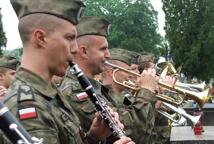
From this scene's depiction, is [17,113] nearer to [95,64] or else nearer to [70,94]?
[70,94]

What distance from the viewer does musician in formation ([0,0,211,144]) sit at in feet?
9.30

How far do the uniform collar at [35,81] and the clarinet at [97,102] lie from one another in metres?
0.71

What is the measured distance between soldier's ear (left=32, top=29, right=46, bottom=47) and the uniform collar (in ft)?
0.60

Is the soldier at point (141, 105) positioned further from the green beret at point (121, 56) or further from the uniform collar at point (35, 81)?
the uniform collar at point (35, 81)

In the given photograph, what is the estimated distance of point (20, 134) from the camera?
2236 millimetres

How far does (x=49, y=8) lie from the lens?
321 cm

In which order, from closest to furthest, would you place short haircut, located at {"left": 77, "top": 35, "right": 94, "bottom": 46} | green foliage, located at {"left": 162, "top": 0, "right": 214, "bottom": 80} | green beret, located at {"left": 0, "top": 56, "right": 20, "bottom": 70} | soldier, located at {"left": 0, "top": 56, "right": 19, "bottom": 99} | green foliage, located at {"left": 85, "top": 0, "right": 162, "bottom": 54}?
short haircut, located at {"left": 77, "top": 35, "right": 94, "bottom": 46}
soldier, located at {"left": 0, "top": 56, "right": 19, "bottom": 99}
green beret, located at {"left": 0, "top": 56, "right": 20, "bottom": 70}
green foliage, located at {"left": 162, "top": 0, "right": 214, "bottom": 80}
green foliage, located at {"left": 85, "top": 0, "right": 162, "bottom": 54}

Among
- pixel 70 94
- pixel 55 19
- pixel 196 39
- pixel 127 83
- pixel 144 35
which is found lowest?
pixel 144 35

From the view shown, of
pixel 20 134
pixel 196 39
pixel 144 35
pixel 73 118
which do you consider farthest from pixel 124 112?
pixel 144 35

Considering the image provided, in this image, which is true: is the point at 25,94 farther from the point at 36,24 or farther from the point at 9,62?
the point at 9,62

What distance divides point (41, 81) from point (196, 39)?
139 feet

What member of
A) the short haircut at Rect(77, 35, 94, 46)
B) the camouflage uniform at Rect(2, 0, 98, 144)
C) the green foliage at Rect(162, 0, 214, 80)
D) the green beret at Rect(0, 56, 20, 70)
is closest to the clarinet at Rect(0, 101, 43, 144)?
the camouflage uniform at Rect(2, 0, 98, 144)

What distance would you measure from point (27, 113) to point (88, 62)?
1894 millimetres

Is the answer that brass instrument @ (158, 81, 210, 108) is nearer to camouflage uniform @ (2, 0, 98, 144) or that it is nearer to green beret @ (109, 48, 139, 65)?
green beret @ (109, 48, 139, 65)
